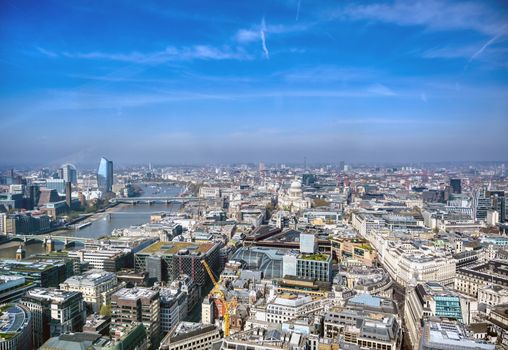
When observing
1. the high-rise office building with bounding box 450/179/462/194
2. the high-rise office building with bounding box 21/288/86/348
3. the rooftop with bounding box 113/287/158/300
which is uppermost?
the high-rise office building with bounding box 450/179/462/194

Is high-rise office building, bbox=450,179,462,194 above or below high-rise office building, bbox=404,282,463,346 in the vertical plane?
above

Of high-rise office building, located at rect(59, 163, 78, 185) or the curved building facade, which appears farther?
high-rise office building, located at rect(59, 163, 78, 185)

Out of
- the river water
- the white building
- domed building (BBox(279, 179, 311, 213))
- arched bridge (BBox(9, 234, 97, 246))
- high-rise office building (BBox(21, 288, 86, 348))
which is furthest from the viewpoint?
domed building (BBox(279, 179, 311, 213))

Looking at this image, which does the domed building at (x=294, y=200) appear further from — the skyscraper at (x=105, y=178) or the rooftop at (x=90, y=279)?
the rooftop at (x=90, y=279)

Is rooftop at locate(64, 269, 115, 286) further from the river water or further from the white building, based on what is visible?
the river water

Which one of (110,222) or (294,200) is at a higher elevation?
(294,200)

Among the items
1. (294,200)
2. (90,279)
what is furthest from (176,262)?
(294,200)

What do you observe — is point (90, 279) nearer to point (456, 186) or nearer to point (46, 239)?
point (46, 239)

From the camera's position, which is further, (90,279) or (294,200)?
(294,200)

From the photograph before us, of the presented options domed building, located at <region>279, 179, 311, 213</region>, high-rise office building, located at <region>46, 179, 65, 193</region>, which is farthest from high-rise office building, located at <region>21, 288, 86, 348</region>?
high-rise office building, located at <region>46, 179, 65, 193</region>
